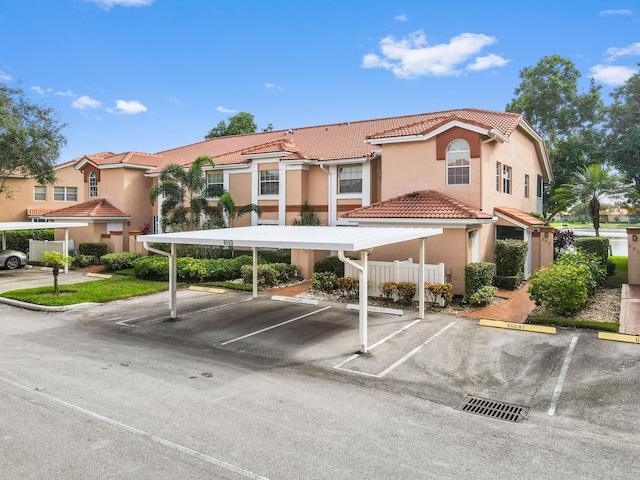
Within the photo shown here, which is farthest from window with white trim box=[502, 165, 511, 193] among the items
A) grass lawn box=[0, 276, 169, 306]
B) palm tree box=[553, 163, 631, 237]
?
grass lawn box=[0, 276, 169, 306]

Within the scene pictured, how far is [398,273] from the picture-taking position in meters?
15.4

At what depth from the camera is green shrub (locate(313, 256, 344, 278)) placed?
62.7 feet

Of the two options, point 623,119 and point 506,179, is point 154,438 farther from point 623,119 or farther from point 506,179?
point 623,119

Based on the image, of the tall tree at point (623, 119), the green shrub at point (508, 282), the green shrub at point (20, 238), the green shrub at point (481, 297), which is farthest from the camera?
the tall tree at point (623, 119)

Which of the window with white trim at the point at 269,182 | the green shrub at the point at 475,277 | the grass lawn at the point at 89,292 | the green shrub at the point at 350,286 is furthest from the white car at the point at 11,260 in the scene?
the green shrub at the point at 475,277

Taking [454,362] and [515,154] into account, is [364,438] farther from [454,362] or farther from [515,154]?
[515,154]

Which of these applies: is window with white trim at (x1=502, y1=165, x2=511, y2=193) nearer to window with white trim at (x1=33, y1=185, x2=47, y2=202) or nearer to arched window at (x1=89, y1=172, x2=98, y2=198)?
arched window at (x1=89, y1=172, x2=98, y2=198)

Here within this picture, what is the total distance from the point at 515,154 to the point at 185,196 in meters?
17.1

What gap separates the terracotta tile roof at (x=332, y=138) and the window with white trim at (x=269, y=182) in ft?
4.13

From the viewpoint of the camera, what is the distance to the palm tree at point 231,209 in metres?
23.8

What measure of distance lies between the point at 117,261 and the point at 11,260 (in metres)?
6.96

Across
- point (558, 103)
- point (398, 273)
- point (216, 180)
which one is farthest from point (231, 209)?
point (558, 103)

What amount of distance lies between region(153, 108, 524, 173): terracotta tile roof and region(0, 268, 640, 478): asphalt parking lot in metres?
10.2

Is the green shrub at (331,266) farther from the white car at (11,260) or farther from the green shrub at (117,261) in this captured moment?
the white car at (11,260)
